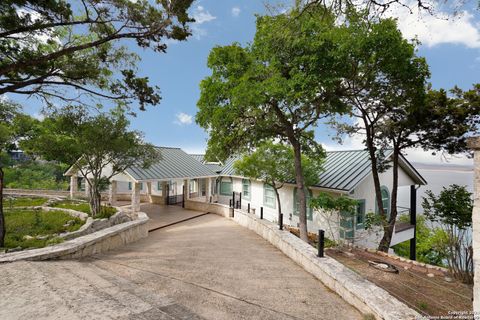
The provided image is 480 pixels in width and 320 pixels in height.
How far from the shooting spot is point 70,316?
10.5 feet

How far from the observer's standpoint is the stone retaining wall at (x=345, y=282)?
11.8 ft

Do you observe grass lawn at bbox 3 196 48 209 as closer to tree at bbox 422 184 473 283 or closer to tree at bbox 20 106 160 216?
tree at bbox 20 106 160 216

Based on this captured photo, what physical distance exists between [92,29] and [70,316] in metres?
8.23

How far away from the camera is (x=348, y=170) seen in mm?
14625

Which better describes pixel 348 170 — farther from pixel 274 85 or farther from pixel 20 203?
pixel 20 203

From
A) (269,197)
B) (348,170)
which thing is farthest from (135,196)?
(348,170)

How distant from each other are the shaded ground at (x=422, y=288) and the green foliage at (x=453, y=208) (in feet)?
6.62

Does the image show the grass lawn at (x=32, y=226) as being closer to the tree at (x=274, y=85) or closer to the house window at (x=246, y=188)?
the tree at (x=274, y=85)

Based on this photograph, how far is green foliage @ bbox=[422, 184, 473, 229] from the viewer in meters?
8.61

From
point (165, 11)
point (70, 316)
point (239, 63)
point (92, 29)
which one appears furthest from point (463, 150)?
point (92, 29)

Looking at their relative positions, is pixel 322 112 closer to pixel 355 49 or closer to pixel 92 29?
pixel 355 49

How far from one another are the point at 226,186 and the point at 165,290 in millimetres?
19975

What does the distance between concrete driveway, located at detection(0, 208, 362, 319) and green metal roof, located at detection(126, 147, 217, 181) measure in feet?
28.3

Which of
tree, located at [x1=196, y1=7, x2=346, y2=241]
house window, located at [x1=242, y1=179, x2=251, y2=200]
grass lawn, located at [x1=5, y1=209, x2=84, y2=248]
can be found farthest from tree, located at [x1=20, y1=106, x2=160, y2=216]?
house window, located at [x1=242, y1=179, x2=251, y2=200]
